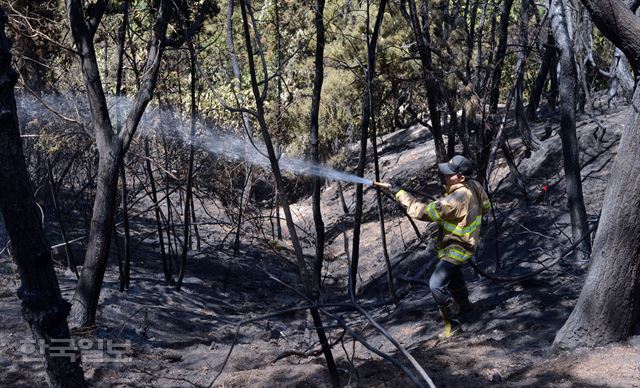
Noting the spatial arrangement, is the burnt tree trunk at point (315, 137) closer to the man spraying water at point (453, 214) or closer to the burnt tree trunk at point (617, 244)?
the man spraying water at point (453, 214)

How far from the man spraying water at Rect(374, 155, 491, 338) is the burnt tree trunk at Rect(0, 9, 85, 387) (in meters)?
3.30

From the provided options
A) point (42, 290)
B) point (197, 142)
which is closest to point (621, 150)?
point (42, 290)

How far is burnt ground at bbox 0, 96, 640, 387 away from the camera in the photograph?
6422mm

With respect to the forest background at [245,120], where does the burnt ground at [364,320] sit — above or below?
below

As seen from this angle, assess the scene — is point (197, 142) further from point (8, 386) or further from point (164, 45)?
point (8, 386)

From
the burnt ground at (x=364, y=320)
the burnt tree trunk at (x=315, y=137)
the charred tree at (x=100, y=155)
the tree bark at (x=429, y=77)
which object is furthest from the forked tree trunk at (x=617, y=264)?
the charred tree at (x=100, y=155)

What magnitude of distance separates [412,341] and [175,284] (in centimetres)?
477

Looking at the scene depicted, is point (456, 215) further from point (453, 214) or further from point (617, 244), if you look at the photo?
point (617, 244)

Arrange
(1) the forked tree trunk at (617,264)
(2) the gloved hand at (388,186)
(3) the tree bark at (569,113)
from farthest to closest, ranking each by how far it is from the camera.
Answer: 1. (3) the tree bark at (569,113)
2. (2) the gloved hand at (388,186)
3. (1) the forked tree trunk at (617,264)

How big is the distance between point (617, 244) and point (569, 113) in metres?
3.33

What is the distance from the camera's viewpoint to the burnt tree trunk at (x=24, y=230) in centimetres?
398

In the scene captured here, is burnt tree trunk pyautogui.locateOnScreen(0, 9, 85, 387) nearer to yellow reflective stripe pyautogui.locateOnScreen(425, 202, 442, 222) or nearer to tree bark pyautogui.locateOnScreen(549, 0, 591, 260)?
yellow reflective stripe pyautogui.locateOnScreen(425, 202, 442, 222)

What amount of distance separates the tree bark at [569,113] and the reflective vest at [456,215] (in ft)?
6.40

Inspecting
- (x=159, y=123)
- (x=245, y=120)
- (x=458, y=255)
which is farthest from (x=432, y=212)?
(x=245, y=120)
